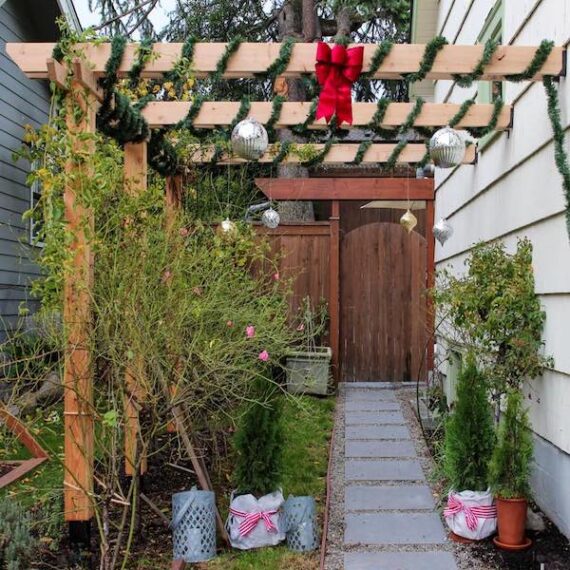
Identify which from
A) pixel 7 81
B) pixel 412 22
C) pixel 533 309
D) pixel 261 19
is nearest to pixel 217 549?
pixel 533 309

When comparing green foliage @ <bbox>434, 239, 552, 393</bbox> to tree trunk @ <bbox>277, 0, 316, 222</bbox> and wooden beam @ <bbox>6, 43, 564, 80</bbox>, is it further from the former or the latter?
tree trunk @ <bbox>277, 0, 316, 222</bbox>

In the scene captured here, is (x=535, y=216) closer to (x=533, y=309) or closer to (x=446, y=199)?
(x=533, y=309)

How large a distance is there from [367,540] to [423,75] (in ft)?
8.53

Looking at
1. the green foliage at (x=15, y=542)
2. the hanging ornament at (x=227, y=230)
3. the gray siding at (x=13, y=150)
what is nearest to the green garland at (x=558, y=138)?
the hanging ornament at (x=227, y=230)

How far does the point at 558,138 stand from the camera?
138 inches

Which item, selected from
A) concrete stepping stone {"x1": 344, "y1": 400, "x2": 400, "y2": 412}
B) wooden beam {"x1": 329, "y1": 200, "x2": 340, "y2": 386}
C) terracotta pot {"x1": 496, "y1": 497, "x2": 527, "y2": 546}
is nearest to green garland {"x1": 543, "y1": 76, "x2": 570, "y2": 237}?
terracotta pot {"x1": 496, "y1": 497, "x2": 527, "y2": 546}

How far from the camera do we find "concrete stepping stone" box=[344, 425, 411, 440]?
5.76 m

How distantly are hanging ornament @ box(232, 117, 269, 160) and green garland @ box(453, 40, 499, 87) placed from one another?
3.83 feet

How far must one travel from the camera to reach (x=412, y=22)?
8.23m

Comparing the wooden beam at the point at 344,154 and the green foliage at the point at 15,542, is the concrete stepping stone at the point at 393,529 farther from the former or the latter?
the wooden beam at the point at 344,154

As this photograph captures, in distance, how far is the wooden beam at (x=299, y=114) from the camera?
4.41 m

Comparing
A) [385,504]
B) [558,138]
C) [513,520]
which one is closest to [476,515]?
[513,520]

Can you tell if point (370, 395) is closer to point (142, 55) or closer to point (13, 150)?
point (13, 150)

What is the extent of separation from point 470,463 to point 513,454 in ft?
1.03
